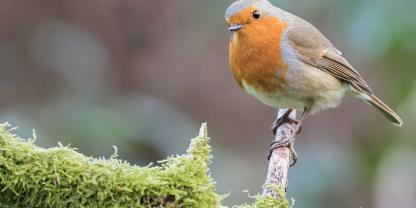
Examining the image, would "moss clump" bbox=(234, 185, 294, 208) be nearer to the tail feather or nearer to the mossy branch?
the mossy branch

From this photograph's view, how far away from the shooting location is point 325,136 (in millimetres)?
6887

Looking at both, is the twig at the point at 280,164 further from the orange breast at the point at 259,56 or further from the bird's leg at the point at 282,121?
the orange breast at the point at 259,56

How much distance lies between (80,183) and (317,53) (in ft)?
8.24

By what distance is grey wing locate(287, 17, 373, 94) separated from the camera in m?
4.15

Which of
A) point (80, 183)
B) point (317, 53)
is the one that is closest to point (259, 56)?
point (317, 53)

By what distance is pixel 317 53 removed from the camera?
426 cm

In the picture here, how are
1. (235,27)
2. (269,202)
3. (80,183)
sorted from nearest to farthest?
(80,183) < (269,202) < (235,27)

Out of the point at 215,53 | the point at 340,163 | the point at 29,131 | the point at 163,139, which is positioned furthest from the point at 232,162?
the point at 215,53

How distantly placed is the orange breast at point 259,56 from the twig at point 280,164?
1.18 feet

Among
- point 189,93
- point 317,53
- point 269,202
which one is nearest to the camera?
point 269,202

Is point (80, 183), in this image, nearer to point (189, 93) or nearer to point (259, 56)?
point (259, 56)

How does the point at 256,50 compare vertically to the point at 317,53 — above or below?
below

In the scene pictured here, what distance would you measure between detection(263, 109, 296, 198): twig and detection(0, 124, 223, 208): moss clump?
61 centimetres

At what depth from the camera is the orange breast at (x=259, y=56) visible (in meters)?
3.89
